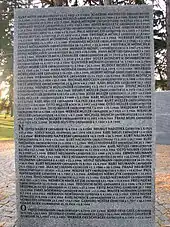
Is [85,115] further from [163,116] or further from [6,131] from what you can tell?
[6,131]

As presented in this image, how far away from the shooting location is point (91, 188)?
389cm

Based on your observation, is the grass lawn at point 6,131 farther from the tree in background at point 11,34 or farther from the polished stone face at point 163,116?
the polished stone face at point 163,116

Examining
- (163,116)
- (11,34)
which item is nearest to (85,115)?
(163,116)

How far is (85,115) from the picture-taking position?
3812 millimetres

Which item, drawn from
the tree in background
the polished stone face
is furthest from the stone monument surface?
the tree in background

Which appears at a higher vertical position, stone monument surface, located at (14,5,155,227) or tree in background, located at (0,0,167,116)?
tree in background, located at (0,0,167,116)

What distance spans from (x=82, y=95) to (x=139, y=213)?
1381mm

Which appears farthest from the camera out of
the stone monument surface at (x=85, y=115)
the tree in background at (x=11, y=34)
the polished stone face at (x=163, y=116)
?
the tree in background at (x=11, y=34)

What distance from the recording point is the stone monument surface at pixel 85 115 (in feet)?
12.3

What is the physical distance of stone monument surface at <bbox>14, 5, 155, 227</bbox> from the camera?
3.74 meters

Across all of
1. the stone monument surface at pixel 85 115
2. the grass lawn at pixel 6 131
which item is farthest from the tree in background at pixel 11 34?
the stone monument surface at pixel 85 115

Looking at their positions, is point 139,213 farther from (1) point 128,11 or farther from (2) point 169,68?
(2) point 169,68

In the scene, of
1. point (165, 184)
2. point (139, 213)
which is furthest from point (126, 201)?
point (165, 184)

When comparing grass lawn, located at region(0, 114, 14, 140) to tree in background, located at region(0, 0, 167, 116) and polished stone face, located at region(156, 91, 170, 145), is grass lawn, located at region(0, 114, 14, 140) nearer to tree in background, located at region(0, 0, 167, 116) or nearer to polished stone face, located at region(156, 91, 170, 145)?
tree in background, located at region(0, 0, 167, 116)
